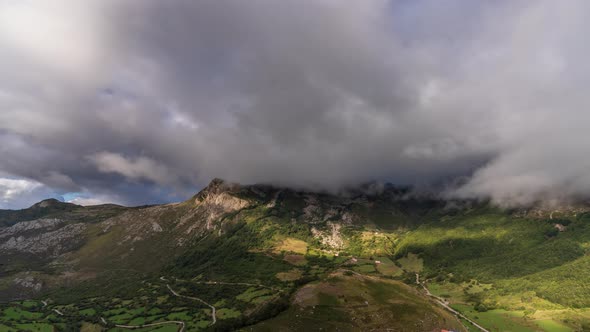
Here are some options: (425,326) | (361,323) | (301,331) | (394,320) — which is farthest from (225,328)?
(425,326)

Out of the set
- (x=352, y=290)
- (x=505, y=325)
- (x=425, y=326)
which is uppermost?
(x=352, y=290)

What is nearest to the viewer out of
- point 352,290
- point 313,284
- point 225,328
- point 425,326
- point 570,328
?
point 425,326

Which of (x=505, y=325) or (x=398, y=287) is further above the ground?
(x=398, y=287)

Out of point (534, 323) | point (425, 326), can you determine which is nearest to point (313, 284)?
point (425, 326)

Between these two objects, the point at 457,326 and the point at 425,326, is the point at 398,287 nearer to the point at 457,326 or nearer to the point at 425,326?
the point at 457,326

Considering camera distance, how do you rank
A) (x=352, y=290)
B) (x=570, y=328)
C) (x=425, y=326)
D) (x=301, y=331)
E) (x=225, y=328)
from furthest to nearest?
(x=570, y=328) → (x=352, y=290) → (x=225, y=328) → (x=425, y=326) → (x=301, y=331)

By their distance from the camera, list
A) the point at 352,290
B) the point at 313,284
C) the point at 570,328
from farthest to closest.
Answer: the point at 570,328 → the point at 313,284 → the point at 352,290

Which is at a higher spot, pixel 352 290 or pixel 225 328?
pixel 352 290

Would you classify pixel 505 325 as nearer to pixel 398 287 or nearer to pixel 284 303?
pixel 398 287

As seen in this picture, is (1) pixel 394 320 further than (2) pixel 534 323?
No
